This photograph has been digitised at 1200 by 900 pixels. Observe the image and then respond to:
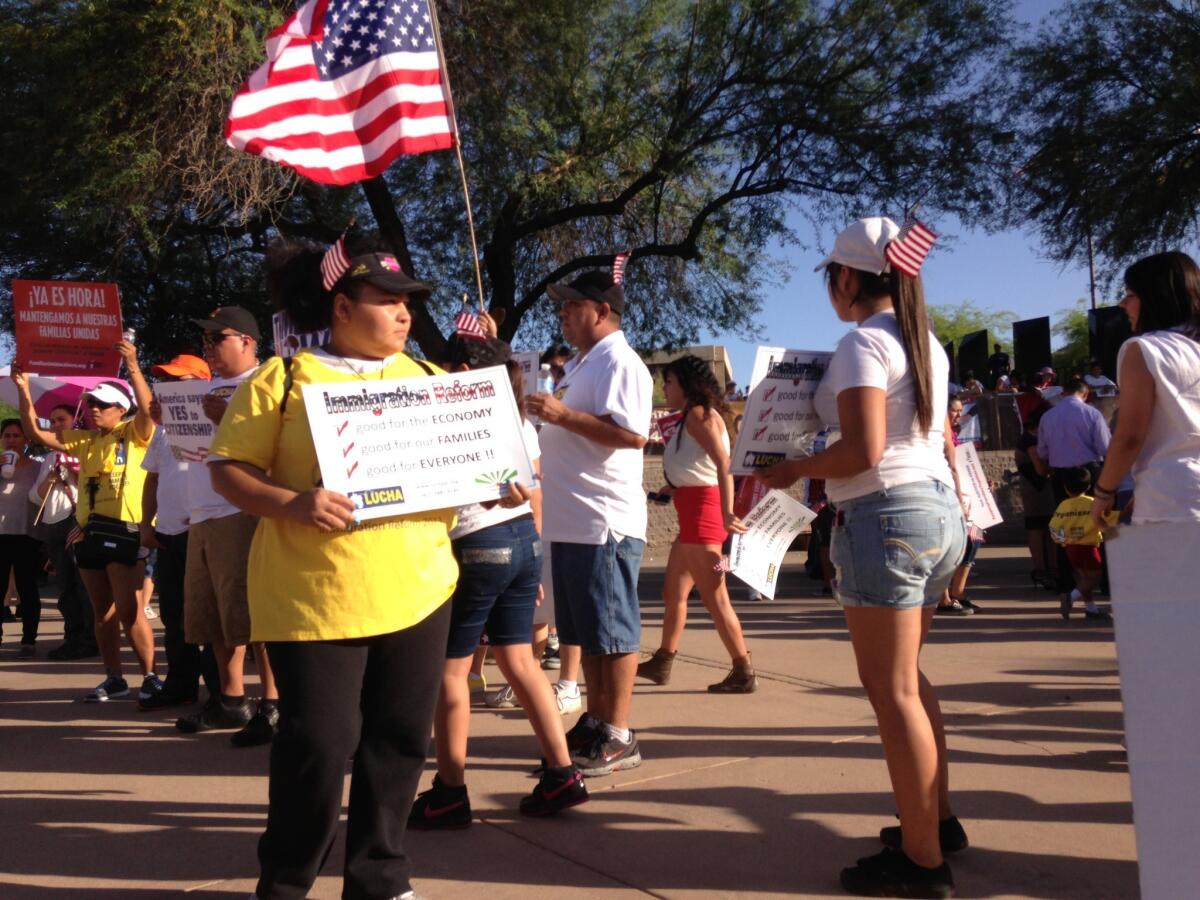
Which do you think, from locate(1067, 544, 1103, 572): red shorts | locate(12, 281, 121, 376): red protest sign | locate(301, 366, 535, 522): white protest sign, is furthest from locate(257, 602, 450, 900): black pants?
locate(1067, 544, 1103, 572): red shorts

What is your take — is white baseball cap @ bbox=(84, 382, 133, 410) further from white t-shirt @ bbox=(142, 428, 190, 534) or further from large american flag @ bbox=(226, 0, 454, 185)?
large american flag @ bbox=(226, 0, 454, 185)

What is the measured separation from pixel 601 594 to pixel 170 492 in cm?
284

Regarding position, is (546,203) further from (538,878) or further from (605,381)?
(538,878)

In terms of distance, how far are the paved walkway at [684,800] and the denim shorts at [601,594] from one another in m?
0.57

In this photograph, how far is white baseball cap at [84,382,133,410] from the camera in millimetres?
7008

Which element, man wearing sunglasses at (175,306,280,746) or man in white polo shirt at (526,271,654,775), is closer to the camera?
man in white polo shirt at (526,271,654,775)

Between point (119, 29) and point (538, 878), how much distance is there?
13189mm

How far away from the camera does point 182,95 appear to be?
1426cm

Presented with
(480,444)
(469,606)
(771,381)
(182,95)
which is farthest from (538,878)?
(182,95)

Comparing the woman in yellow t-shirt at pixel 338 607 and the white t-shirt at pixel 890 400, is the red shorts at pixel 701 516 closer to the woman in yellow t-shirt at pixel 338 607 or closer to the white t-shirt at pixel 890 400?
the white t-shirt at pixel 890 400

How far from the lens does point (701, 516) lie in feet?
21.4

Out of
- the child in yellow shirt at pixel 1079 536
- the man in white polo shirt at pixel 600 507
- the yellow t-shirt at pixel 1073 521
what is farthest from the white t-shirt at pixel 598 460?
the yellow t-shirt at pixel 1073 521

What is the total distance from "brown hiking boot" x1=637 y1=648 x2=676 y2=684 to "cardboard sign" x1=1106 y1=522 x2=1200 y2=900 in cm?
414

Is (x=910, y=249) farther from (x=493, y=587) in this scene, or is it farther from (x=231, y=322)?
(x=231, y=322)
